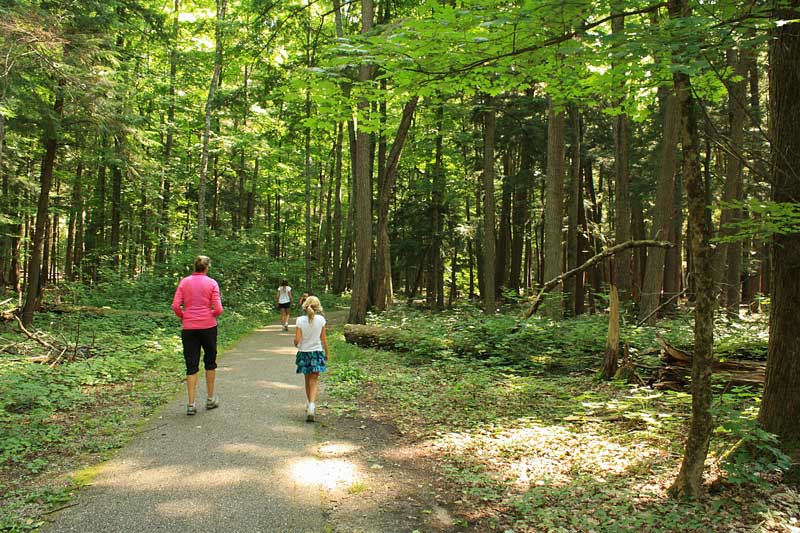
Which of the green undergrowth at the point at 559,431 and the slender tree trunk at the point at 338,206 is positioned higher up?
the slender tree trunk at the point at 338,206

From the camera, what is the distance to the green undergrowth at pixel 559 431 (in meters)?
4.35

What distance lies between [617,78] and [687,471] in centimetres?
374

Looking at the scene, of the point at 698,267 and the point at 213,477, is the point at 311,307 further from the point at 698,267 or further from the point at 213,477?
the point at 698,267

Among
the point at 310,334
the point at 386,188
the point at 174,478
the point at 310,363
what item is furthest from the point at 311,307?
the point at 386,188

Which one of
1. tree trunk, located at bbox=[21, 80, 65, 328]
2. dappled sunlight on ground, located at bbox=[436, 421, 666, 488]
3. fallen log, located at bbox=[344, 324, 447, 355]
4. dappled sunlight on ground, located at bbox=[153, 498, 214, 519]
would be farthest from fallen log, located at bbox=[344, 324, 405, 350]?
tree trunk, located at bbox=[21, 80, 65, 328]

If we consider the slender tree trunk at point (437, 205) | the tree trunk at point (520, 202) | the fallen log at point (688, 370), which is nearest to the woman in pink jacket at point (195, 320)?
the fallen log at point (688, 370)

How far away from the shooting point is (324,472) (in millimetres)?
5086

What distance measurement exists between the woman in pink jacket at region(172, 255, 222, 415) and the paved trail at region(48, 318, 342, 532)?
605 mm

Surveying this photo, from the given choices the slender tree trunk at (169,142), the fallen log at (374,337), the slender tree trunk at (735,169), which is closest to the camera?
the fallen log at (374,337)

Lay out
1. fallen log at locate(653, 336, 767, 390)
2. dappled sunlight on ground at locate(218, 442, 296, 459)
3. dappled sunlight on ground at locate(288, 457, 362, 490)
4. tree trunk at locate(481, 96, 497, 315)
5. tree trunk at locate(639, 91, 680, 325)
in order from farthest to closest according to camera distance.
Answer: tree trunk at locate(481, 96, 497, 315)
tree trunk at locate(639, 91, 680, 325)
fallen log at locate(653, 336, 767, 390)
dappled sunlight on ground at locate(218, 442, 296, 459)
dappled sunlight on ground at locate(288, 457, 362, 490)

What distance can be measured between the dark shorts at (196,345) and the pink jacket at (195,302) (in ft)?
0.28

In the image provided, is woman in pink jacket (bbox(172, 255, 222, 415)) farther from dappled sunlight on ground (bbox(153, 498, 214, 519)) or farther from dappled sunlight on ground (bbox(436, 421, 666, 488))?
dappled sunlight on ground (bbox(436, 421, 666, 488))

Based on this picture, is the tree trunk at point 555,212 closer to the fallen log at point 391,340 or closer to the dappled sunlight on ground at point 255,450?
the fallen log at point 391,340

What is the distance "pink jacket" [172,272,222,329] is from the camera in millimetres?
6879
